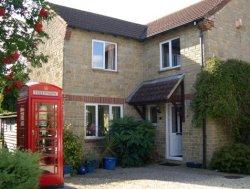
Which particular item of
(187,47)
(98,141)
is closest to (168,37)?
(187,47)

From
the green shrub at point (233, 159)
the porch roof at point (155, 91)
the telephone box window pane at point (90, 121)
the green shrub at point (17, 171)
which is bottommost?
the green shrub at point (233, 159)

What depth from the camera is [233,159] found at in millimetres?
15039

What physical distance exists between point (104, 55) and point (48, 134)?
7.74 metres

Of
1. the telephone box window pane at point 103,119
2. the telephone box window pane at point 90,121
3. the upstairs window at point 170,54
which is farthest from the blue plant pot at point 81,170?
the upstairs window at point 170,54

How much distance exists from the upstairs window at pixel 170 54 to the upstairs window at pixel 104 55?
93.6 inches

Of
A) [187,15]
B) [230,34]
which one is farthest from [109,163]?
[230,34]

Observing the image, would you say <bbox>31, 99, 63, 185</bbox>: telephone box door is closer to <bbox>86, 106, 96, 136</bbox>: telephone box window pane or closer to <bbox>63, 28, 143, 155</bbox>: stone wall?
<bbox>63, 28, 143, 155</bbox>: stone wall

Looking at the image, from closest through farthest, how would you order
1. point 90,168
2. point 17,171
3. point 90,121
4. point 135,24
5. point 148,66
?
point 17,171 → point 90,168 → point 90,121 → point 148,66 → point 135,24

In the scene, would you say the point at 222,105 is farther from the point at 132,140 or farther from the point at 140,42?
the point at 140,42

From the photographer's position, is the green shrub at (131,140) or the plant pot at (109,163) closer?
the plant pot at (109,163)

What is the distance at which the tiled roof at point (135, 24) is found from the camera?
17.4 m

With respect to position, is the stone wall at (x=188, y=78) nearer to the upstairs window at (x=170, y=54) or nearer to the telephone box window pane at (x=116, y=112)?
the upstairs window at (x=170, y=54)

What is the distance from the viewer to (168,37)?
18.7 meters

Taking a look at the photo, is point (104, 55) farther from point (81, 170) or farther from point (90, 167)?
point (81, 170)
